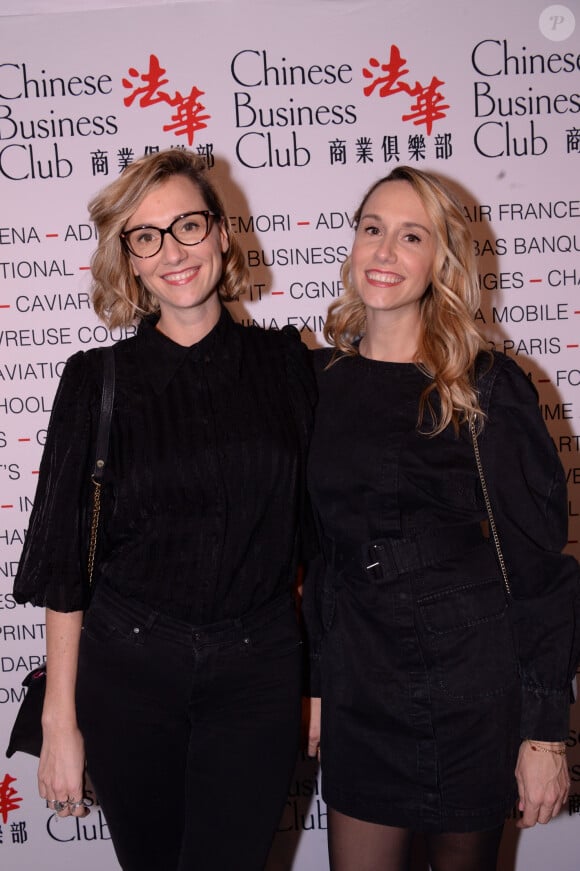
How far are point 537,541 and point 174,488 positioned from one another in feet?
2.77

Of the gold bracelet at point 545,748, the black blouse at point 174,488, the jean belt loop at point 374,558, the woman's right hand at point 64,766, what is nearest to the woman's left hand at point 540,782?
the gold bracelet at point 545,748

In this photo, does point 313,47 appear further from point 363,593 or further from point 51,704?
point 51,704

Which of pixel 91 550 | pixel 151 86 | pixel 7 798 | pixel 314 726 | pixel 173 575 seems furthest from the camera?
pixel 7 798

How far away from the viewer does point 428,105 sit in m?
2.57

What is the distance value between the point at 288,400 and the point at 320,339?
802mm

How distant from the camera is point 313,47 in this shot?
2.54 meters

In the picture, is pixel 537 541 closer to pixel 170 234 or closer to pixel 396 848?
pixel 396 848

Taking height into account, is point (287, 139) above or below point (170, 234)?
above

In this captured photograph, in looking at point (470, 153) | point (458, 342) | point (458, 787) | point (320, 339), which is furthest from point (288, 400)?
point (470, 153)

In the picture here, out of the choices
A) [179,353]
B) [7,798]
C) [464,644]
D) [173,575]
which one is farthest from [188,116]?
[7,798]

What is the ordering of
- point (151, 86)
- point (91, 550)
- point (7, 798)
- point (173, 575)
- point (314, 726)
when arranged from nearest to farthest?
point (173, 575) < point (91, 550) < point (314, 726) < point (151, 86) < point (7, 798)

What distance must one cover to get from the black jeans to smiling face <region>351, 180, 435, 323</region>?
78cm

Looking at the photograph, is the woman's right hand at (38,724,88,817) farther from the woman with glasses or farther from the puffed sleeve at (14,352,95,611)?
the puffed sleeve at (14,352,95,611)

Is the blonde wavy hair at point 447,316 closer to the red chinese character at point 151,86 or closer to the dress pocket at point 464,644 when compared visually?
the dress pocket at point 464,644
